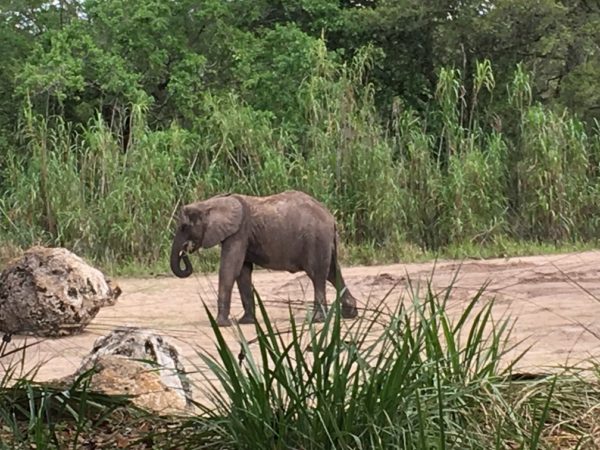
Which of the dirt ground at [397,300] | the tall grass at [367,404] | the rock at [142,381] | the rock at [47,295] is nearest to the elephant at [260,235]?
the dirt ground at [397,300]

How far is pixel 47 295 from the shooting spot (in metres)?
7.55

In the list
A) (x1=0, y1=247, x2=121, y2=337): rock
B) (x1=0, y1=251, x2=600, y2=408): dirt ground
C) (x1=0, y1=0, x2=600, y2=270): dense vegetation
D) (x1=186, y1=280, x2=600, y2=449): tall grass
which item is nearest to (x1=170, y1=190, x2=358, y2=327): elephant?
(x1=0, y1=251, x2=600, y2=408): dirt ground

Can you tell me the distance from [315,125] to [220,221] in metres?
6.06

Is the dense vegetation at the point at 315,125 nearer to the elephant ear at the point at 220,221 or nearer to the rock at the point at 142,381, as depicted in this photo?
the elephant ear at the point at 220,221

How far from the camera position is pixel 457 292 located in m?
8.87

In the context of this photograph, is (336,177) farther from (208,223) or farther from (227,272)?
(227,272)

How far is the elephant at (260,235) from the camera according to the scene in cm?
856

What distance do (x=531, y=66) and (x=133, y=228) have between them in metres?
9.81

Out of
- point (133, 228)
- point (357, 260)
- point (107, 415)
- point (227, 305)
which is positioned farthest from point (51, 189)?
point (107, 415)

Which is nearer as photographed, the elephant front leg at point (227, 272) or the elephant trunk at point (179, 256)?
the elephant front leg at point (227, 272)

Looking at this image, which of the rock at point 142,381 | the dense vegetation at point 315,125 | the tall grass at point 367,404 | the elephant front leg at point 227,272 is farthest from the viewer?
the dense vegetation at point 315,125

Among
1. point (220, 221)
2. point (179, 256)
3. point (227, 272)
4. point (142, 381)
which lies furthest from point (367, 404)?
point (179, 256)

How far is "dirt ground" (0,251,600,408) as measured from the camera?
6.35 m

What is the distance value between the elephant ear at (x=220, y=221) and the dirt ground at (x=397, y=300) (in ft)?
2.22
